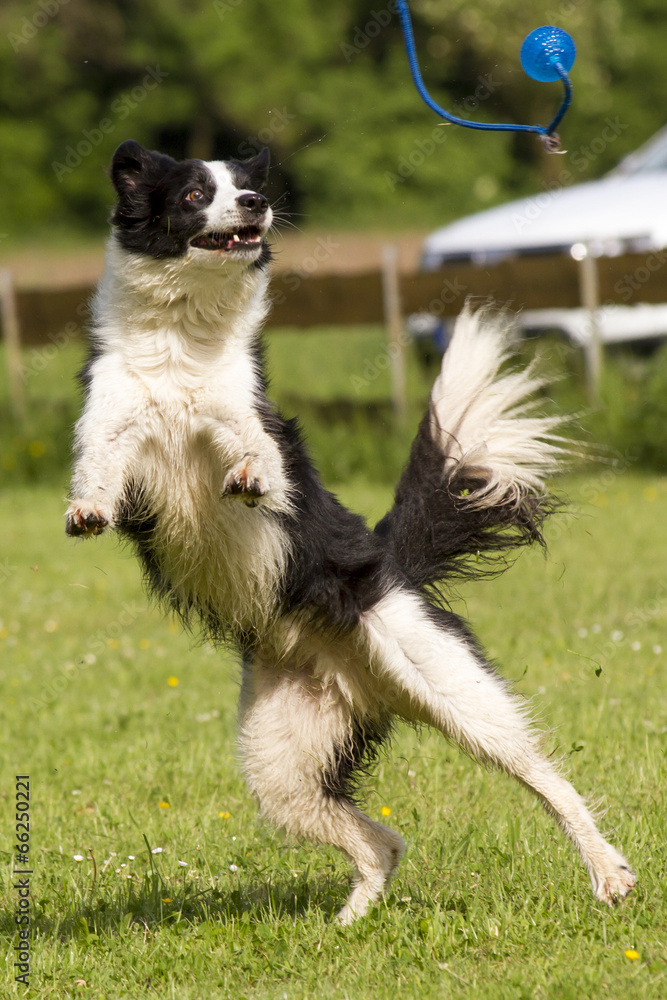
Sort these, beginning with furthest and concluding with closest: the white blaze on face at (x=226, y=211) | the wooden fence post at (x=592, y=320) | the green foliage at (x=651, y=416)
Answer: the wooden fence post at (x=592, y=320) → the green foliage at (x=651, y=416) → the white blaze on face at (x=226, y=211)

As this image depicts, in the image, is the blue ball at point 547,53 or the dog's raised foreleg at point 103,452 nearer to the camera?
the dog's raised foreleg at point 103,452

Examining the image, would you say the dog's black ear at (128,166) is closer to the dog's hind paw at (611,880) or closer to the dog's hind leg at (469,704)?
the dog's hind leg at (469,704)

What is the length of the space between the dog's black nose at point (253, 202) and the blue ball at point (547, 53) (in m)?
1.01

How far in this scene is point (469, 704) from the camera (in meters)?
3.46

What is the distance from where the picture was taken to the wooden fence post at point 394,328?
10.8 m

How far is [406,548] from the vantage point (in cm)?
384

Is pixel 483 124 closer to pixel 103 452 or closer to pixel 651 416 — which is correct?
pixel 103 452

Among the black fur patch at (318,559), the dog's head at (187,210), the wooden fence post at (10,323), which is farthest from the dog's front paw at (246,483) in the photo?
the wooden fence post at (10,323)

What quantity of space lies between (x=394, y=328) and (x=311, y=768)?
25.6 ft

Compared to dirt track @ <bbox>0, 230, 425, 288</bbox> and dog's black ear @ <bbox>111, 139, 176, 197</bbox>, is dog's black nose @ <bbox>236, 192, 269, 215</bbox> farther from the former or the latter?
dirt track @ <bbox>0, 230, 425, 288</bbox>

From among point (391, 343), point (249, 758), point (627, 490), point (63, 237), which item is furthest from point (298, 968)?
point (63, 237)

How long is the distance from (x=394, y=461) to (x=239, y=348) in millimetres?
6762

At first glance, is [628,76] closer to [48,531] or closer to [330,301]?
[330,301]

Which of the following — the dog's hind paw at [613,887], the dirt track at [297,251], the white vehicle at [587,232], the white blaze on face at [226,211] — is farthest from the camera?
the dirt track at [297,251]
